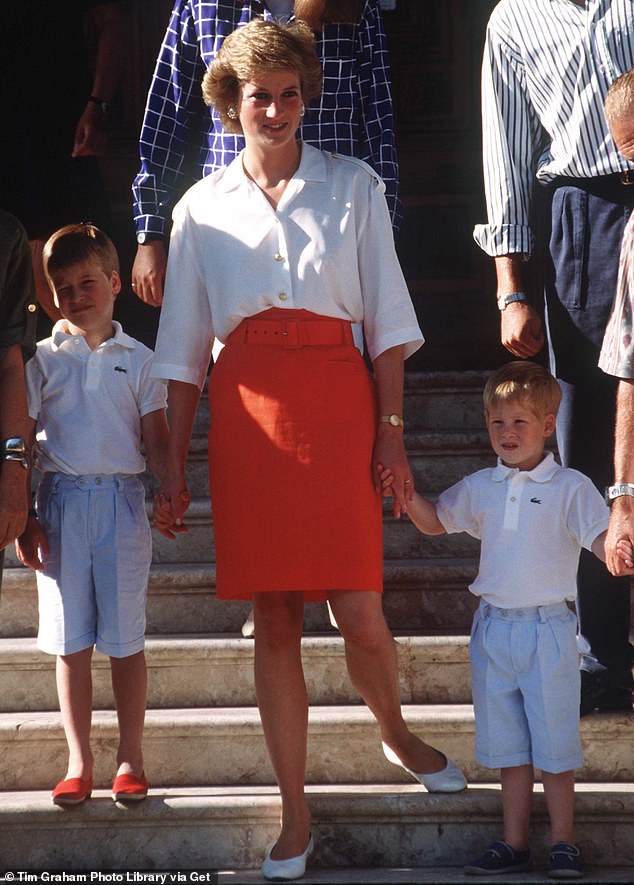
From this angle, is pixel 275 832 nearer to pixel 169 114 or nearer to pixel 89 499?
pixel 89 499

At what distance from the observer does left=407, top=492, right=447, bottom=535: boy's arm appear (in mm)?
2660

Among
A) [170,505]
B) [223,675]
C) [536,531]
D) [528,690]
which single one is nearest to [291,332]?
[170,505]

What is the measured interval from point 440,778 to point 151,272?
50.3 inches

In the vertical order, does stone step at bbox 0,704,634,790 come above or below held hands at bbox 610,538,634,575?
below

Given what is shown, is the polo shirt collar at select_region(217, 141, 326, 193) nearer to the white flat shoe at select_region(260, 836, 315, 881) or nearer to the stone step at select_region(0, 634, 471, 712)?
Result: the stone step at select_region(0, 634, 471, 712)

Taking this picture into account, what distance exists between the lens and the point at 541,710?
255 centimetres

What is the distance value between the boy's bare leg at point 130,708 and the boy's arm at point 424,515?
0.66 m

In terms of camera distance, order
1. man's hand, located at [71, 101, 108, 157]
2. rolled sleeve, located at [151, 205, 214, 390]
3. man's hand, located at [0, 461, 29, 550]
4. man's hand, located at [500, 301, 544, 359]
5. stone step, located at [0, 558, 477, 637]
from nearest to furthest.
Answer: man's hand, located at [0, 461, 29, 550] < rolled sleeve, located at [151, 205, 214, 390] < man's hand, located at [500, 301, 544, 359] < stone step, located at [0, 558, 477, 637] < man's hand, located at [71, 101, 108, 157]

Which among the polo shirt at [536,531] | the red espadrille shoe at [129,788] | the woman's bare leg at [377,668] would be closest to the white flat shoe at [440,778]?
the woman's bare leg at [377,668]

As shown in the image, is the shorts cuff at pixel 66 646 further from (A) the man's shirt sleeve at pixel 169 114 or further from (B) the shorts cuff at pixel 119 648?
(A) the man's shirt sleeve at pixel 169 114

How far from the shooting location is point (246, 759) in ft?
9.52

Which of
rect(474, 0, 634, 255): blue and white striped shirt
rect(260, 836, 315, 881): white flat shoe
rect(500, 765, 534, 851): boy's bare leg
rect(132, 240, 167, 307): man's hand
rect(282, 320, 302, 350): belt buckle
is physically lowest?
rect(260, 836, 315, 881): white flat shoe

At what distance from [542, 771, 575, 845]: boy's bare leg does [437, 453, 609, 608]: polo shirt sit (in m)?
0.34

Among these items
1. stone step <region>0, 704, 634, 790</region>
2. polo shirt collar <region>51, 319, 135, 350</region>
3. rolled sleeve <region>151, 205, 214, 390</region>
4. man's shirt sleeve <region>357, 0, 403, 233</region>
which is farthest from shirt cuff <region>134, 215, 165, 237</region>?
stone step <region>0, 704, 634, 790</region>
